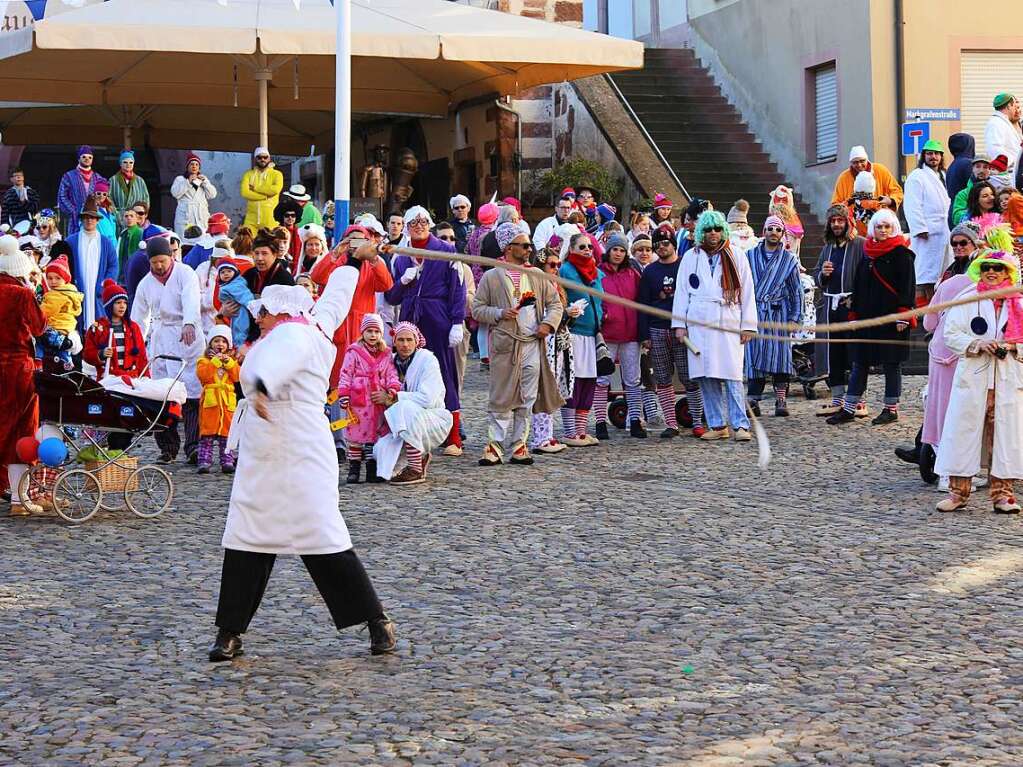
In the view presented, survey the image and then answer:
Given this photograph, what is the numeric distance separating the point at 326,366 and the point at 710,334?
6.87m

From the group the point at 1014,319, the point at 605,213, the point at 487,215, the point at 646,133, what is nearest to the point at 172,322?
the point at 1014,319

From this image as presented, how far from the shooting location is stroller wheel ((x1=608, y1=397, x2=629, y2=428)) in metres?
15.0

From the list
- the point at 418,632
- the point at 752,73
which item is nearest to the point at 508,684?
the point at 418,632

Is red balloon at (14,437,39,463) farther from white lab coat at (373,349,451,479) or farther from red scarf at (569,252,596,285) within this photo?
red scarf at (569,252,596,285)

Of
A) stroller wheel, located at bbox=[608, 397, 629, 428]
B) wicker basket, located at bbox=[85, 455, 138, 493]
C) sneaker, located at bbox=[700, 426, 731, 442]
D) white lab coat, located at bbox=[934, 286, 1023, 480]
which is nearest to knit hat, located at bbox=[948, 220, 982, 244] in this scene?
white lab coat, located at bbox=[934, 286, 1023, 480]

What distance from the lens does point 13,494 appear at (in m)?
10.8

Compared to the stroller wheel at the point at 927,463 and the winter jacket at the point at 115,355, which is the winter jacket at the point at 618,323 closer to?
the stroller wheel at the point at 927,463

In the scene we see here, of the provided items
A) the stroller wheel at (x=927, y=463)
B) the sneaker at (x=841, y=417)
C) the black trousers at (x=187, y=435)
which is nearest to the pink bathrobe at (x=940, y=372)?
the stroller wheel at (x=927, y=463)

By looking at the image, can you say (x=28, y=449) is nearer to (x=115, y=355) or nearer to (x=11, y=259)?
(x=11, y=259)

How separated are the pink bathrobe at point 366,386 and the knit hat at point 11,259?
7.37ft

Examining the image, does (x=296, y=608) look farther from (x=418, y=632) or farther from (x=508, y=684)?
(x=508, y=684)

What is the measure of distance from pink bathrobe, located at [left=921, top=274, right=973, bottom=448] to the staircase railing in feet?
39.5

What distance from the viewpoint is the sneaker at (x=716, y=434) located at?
14.1m

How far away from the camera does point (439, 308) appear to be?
13.2m
